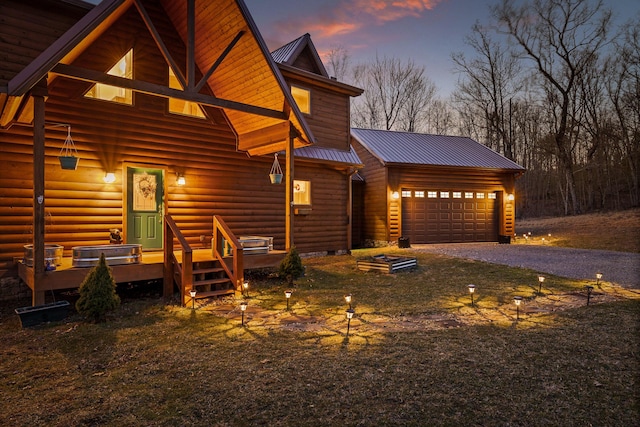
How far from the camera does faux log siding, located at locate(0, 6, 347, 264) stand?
24.7ft

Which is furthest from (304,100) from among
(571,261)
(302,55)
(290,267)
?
(571,261)

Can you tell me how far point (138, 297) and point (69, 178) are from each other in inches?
116

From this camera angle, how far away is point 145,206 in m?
9.23

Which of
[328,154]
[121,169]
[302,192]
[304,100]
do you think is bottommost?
[302,192]

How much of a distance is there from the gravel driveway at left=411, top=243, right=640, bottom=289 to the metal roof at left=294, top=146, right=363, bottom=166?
4.88m

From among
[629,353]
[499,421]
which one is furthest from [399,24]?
[499,421]

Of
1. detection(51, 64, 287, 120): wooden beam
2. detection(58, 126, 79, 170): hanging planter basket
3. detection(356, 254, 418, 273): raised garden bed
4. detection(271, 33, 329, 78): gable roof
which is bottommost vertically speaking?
detection(356, 254, 418, 273): raised garden bed

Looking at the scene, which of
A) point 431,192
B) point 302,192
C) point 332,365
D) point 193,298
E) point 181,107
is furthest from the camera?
point 431,192

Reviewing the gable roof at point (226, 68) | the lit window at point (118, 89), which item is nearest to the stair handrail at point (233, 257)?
the gable roof at point (226, 68)

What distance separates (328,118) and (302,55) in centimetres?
235

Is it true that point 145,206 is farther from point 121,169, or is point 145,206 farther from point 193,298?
point 193,298

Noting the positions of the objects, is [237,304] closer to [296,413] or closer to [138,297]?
[138,297]

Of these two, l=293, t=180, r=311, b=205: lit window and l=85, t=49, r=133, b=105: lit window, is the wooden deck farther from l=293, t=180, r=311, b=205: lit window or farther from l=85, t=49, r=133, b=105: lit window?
l=293, t=180, r=311, b=205: lit window

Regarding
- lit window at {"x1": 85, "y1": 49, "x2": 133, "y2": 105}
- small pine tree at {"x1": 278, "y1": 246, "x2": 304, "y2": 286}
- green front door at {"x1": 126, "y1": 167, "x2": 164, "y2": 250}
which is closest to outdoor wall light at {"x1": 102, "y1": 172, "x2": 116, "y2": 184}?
green front door at {"x1": 126, "y1": 167, "x2": 164, "y2": 250}
